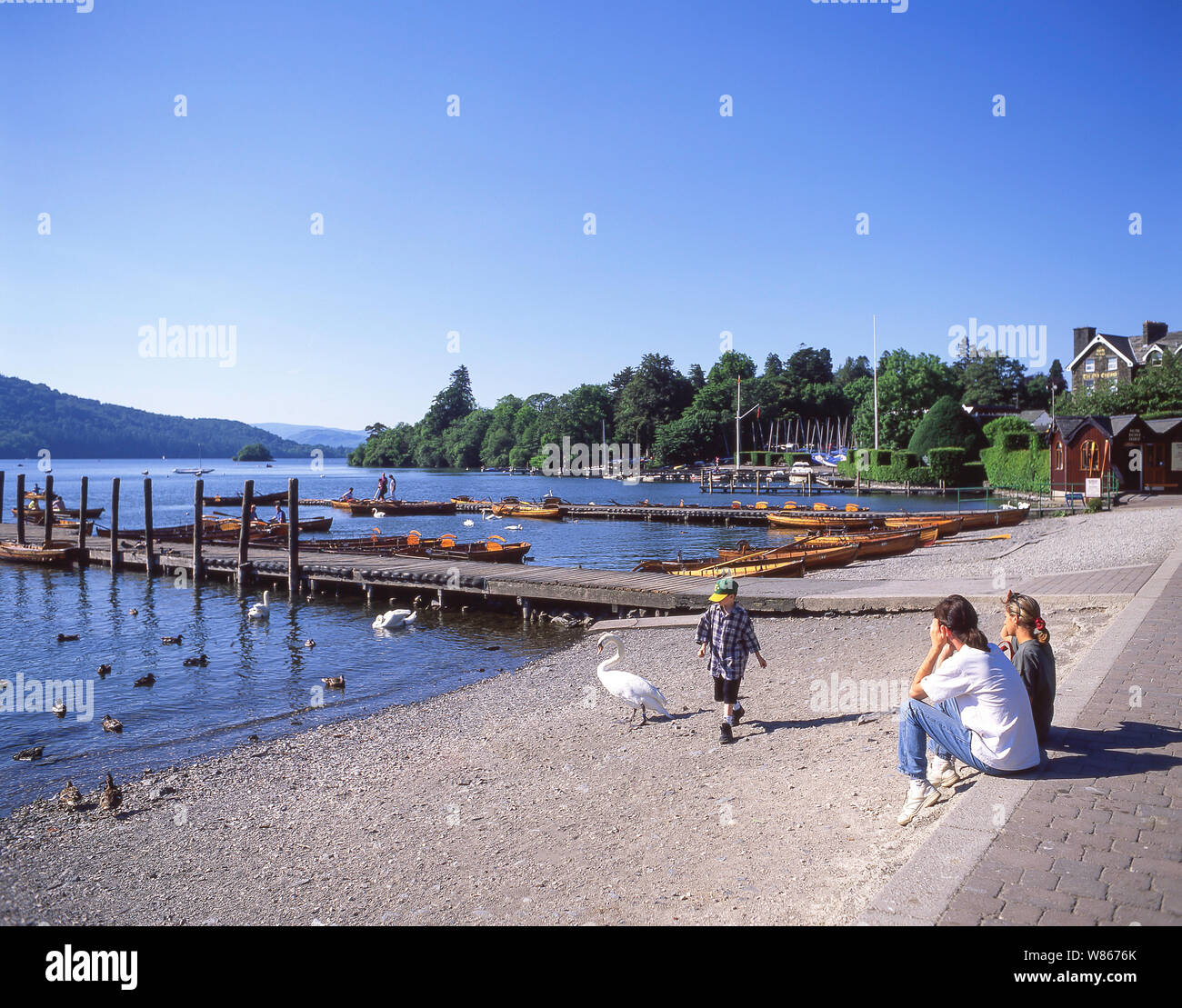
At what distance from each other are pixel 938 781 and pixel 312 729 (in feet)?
33.0

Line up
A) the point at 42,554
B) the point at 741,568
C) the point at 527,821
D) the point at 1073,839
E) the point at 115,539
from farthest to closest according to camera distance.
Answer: the point at 42,554 < the point at 115,539 < the point at 741,568 < the point at 527,821 < the point at 1073,839

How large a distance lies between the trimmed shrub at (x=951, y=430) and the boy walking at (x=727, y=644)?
67676mm

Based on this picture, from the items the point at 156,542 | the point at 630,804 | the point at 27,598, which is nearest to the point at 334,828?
the point at 630,804

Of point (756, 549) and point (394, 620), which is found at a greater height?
point (756, 549)

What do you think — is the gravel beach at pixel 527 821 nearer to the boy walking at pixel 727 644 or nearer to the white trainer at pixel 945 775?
the white trainer at pixel 945 775

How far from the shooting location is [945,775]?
6422 millimetres

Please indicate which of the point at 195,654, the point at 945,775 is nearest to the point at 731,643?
the point at 945,775

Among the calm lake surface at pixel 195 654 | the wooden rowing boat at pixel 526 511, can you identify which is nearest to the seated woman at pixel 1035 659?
the calm lake surface at pixel 195 654

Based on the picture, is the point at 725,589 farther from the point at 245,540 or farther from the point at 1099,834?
the point at 245,540

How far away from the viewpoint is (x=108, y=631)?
22.2 m

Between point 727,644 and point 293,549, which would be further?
point 293,549

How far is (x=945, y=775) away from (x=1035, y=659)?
1.19 m

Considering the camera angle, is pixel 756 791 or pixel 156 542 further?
pixel 156 542
